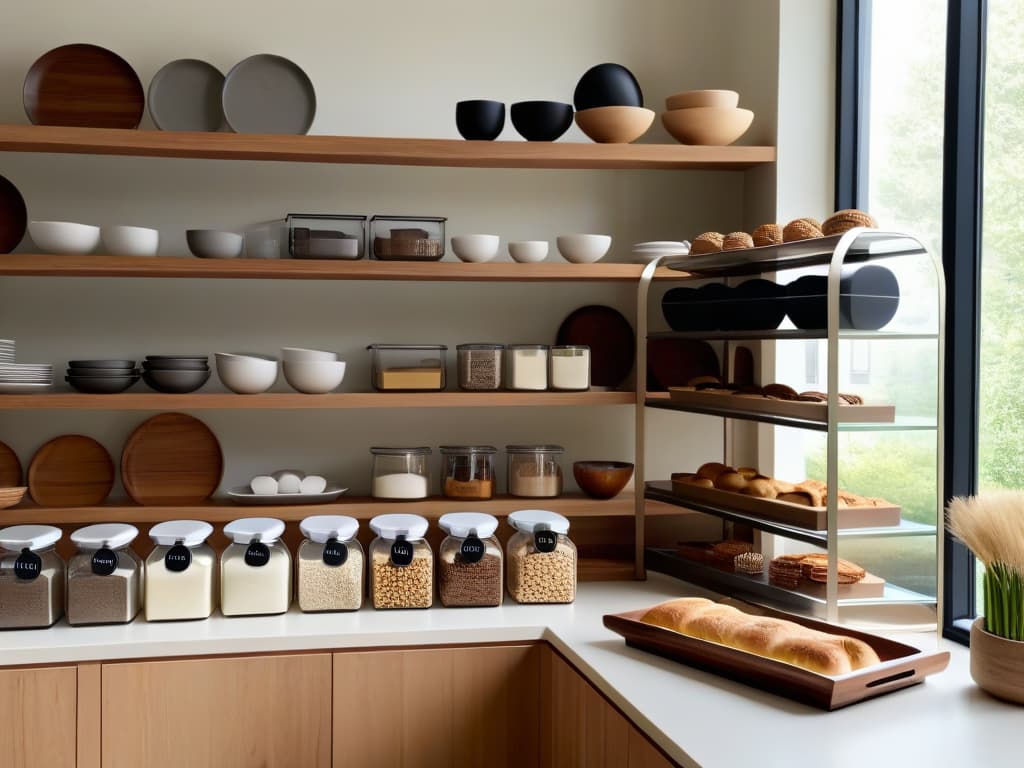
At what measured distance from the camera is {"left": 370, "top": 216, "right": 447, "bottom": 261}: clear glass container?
110 inches

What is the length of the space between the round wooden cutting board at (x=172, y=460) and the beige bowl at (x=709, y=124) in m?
1.64

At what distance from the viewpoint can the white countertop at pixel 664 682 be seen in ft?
5.28

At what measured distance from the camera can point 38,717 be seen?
220 cm

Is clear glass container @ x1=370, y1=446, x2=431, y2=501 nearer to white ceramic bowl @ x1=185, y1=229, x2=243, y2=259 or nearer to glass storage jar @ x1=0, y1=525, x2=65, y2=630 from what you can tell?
white ceramic bowl @ x1=185, y1=229, x2=243, y2=259

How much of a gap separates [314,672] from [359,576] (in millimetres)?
296

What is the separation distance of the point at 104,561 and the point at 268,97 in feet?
4.48

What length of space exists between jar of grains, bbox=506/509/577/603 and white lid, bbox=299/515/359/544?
0.42 m

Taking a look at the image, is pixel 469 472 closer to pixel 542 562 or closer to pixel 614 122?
pixel 542 562

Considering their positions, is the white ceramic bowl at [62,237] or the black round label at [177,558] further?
the white ceramic bowl at [62,237]

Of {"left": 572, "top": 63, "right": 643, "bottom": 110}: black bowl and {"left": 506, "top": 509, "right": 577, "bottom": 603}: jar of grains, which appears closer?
{"left": 506, "top": 509, "right": 577, "bottom": 603}: jar of grains

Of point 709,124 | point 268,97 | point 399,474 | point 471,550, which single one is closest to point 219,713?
point 471,550

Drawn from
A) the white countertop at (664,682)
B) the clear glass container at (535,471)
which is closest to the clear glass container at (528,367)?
the clear glass container at (535,471)

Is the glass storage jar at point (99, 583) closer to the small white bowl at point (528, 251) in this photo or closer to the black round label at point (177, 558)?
the black round label at point (177, 558)

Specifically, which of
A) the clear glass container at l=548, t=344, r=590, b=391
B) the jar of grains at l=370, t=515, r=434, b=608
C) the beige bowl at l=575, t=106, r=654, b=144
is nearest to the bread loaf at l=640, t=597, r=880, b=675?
the jar of grains at l=370, t=515, r=434, b=608
